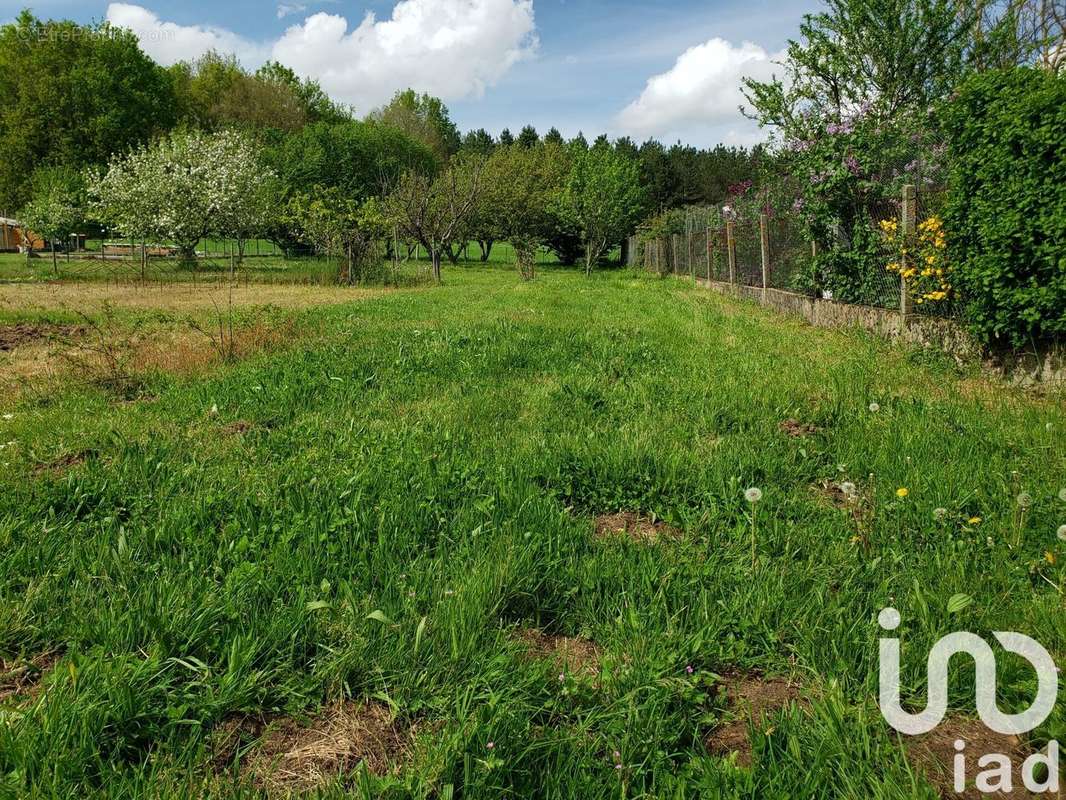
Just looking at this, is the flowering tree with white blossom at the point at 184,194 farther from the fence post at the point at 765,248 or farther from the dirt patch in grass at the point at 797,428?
the dirt patch in grass at the point at 797,428

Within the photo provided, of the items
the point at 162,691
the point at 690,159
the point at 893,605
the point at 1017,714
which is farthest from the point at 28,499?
the point at 690,159

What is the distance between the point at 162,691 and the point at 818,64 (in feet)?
69.8

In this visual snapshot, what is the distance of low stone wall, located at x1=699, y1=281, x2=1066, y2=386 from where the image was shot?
17.3 ft

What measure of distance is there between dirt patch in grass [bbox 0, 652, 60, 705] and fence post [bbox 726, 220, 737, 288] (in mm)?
14812

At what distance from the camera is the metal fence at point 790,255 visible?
293 inches

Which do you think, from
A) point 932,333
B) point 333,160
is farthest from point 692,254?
point 333,160

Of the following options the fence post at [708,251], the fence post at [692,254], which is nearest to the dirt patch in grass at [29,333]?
the fence post at [708,251]

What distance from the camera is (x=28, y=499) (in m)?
2.94

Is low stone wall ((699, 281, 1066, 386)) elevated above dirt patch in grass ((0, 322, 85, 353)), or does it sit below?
below

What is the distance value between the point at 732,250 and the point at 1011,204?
9748 mm

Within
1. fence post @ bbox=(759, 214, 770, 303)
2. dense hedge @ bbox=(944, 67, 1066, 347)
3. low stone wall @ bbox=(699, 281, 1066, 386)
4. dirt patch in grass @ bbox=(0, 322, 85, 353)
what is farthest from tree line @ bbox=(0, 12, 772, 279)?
dense hedge @ bbox=(944, 67, 1066, 347)

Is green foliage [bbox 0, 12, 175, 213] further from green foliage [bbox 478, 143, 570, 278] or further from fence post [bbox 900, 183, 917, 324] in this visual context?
fence post [bbox 900, 183, 917, 324]

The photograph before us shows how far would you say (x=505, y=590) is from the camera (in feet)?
7.52

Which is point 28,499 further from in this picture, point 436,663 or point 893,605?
point 893,605
